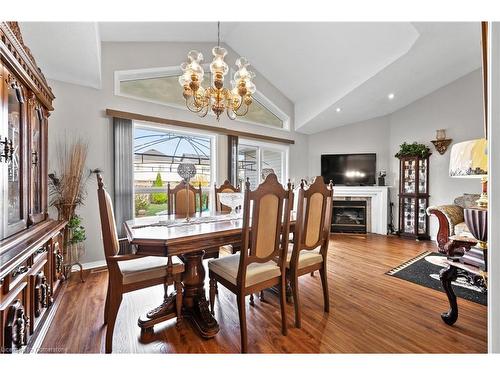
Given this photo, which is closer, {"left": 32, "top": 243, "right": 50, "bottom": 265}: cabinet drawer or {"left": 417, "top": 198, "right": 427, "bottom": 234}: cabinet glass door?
{"left": 32, "top": 243, "right": 50, "bottom": 265}: cabinet drawer

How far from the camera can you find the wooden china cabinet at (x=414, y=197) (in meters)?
4.76

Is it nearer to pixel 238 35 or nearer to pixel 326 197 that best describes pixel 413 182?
pixel 326 197

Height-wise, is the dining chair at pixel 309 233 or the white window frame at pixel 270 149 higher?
the white window frame at pixel 270 149

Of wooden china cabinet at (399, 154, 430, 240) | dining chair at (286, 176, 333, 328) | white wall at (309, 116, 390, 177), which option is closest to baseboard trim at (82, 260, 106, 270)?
dining chair at (286, 176, 333, 328)

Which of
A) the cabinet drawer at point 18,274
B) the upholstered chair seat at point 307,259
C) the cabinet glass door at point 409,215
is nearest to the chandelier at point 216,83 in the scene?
the upholstered chair seat at point 307,259

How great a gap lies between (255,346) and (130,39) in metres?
4.08

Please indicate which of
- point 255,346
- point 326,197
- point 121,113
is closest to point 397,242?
point 326,197

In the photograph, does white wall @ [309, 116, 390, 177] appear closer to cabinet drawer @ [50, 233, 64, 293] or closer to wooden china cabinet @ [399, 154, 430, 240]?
wooden china cabinet @ [399, 154, 430, 240]

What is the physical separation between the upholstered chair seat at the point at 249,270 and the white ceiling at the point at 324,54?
7.58 ft

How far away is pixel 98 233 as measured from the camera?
3.17 meters

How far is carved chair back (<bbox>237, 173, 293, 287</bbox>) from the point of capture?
1.51m

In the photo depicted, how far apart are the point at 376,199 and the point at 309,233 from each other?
13.6 feet

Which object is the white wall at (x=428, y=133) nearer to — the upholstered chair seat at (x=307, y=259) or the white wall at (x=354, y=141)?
the white wall at (x=354, y=141)

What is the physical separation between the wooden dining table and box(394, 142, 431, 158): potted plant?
4.21 meters
